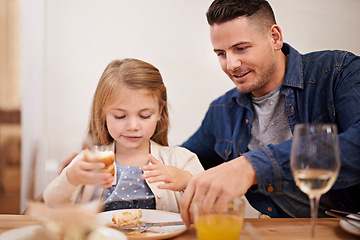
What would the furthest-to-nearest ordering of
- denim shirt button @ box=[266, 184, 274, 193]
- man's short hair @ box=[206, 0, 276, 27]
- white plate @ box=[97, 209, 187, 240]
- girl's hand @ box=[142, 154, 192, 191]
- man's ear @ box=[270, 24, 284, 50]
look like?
man's ear @ box=[270, 24, 284, 50]
man's short hair @ box=[206, 0, 276, 27]
girl's hand @ box=[142, 154, 192, 191]
denim shirt button @ box=[266, 184, 274, 193]
white plate @ box=[97, 209, 187, 240]

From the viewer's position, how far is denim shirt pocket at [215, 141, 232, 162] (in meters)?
1.60

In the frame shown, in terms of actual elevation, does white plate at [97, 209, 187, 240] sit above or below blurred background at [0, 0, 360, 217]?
below

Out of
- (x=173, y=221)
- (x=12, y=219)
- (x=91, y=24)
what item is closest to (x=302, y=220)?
(x=173, y=221)

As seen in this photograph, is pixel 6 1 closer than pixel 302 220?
No

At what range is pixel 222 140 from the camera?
1645 millimetres

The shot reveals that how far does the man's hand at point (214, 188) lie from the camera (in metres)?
0.86

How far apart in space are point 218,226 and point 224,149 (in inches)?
36.7

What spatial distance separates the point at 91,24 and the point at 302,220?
149 centimetres

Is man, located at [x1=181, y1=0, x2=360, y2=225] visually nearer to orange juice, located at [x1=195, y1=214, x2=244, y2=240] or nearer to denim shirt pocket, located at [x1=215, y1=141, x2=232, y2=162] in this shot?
denim shirt pocket, located at [x1=215, y1=141, x2=232, y2=162]

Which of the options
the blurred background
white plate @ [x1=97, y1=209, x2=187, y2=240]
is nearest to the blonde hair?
the blurred background

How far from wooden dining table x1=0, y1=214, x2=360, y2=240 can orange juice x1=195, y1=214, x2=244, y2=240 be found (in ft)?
0.47

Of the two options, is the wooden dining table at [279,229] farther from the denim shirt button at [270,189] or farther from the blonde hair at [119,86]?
the blonde hair at [119,86]

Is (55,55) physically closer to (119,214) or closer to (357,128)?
(119,214)

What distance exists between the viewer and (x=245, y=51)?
1.47 metres
